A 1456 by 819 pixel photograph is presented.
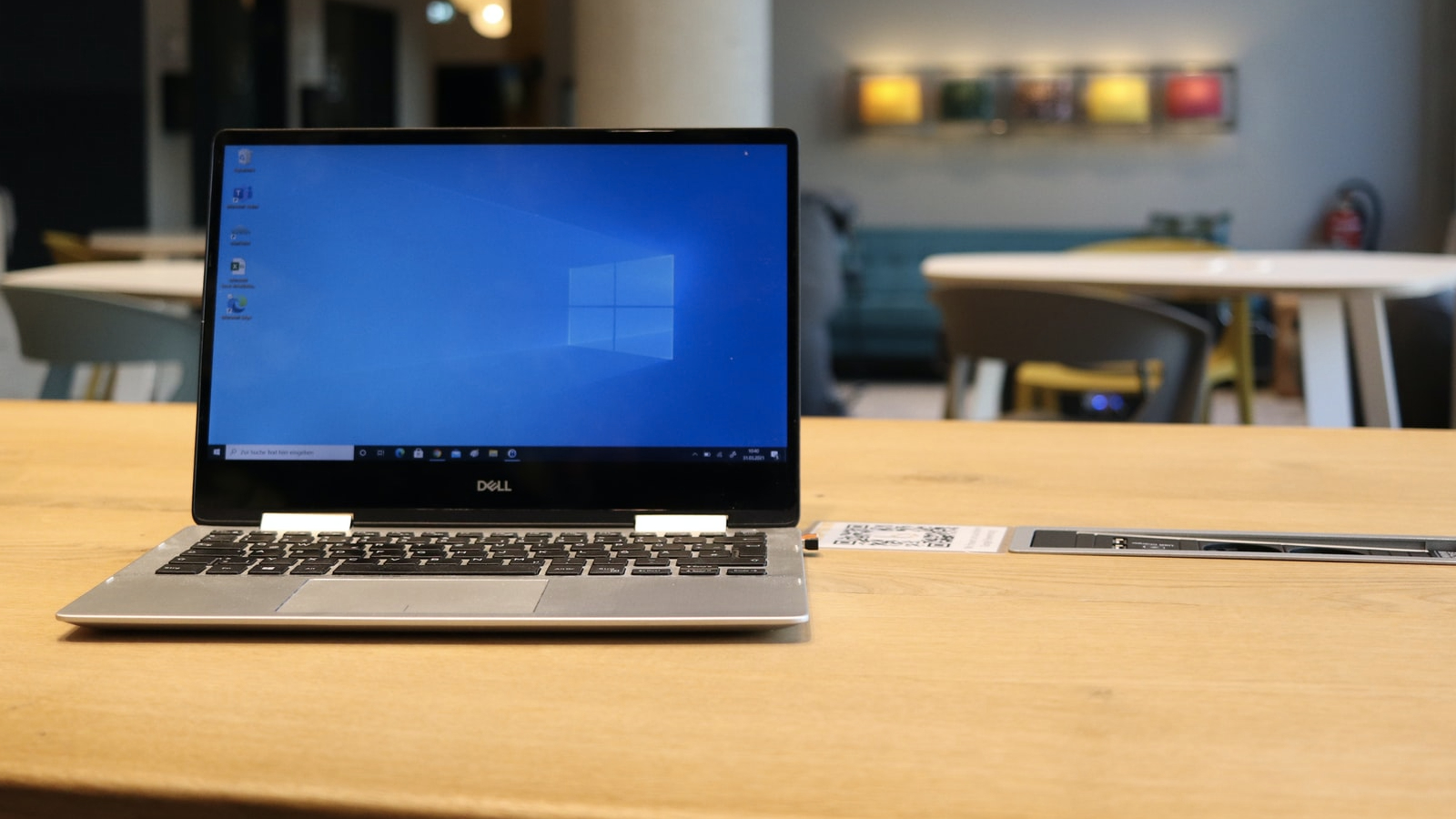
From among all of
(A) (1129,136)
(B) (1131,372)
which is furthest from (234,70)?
(B) (1131,372)

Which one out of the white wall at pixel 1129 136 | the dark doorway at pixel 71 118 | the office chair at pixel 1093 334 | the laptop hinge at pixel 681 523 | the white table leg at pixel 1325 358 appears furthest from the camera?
the white wall at pixel 1129 136

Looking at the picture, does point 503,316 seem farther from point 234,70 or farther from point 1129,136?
point 1129,136

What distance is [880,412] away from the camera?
6.18 metres

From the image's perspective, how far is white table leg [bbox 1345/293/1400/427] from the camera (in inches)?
96.6

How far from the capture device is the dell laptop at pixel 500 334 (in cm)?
75

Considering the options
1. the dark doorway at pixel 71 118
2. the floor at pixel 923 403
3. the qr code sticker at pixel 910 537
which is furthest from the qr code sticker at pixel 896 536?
the dark doorway at pixel 71 118

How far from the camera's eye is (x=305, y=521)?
2.46 feet

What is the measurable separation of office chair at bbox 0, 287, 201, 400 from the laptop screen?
1567 mm

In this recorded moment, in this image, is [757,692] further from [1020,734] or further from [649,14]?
[649,14]

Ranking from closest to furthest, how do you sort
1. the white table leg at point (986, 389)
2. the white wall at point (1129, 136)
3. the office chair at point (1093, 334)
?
the office chair at point (1093, 334)
the white table leg at point (986, 389)
the white wall at point (1129, 136)

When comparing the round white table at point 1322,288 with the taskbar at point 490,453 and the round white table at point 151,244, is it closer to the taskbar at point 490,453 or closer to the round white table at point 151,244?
the taskbar at point 490,453

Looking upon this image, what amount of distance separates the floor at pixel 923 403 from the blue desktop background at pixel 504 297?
4983 millimetres

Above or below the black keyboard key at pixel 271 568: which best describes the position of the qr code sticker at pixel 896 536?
below

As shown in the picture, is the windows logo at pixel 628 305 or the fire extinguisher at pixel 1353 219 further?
the fire extinguisher at pixel 1353 219
